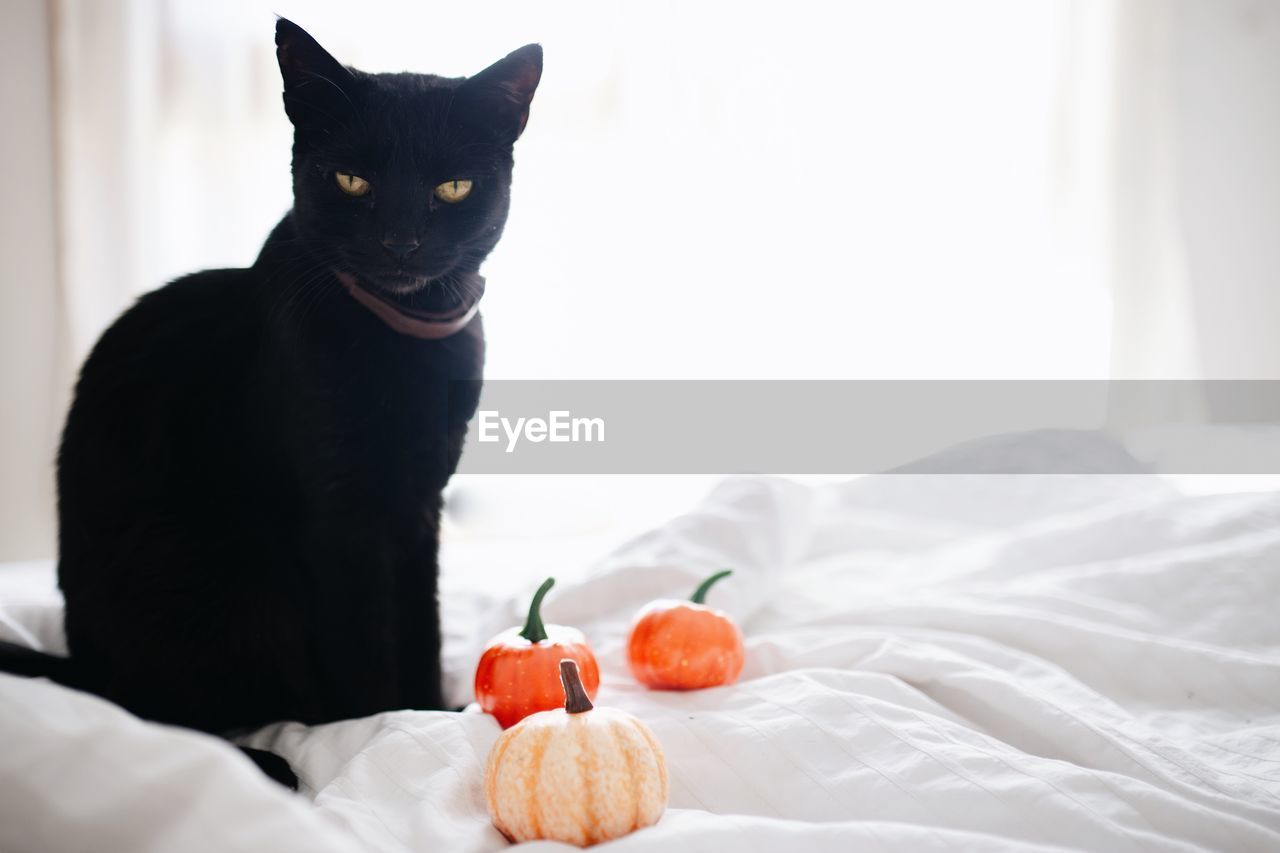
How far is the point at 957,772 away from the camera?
2.17 feet

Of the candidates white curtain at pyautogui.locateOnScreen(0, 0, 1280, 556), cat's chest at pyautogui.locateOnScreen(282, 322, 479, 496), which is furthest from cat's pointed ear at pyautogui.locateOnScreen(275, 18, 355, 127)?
white curtain at pyautogui.locateOnScreen(0, 0, 1280, 556)

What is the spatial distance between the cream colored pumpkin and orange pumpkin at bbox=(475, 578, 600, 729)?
16cm

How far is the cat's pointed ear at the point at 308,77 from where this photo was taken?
0.89 metres

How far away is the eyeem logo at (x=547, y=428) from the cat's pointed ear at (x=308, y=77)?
1348mm

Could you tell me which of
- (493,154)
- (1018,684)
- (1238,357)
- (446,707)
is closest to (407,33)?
(493,154)

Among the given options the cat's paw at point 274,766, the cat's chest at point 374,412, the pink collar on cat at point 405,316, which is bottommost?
the cat's paw at point 274,766

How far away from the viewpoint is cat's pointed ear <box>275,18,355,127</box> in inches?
35.0

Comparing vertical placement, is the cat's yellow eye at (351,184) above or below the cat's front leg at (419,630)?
above

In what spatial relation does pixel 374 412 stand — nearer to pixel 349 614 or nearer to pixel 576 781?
pixel 349 614

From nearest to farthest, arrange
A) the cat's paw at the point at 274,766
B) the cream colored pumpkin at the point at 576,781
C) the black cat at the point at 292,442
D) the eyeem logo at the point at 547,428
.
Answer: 1. the cream colored pumpkin at the point at 576,781
2. the cat's paw at the point at 274,766
3. the black cat at the point at 292,442
4. the eyeem logo at the point at 547,428

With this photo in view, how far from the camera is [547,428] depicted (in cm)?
227

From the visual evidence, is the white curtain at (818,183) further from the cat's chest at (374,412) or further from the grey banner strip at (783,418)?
the cat's chest at (374,412)

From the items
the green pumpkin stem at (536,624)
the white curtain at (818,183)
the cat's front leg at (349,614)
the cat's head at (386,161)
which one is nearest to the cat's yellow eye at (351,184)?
the cat's head at (386,161)

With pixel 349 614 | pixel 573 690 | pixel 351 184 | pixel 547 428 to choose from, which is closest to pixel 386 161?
pixel 351 184
